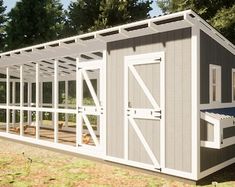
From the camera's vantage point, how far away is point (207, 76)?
25.6 feet

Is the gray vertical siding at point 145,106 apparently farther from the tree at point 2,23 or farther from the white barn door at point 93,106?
the tree at point 2,23

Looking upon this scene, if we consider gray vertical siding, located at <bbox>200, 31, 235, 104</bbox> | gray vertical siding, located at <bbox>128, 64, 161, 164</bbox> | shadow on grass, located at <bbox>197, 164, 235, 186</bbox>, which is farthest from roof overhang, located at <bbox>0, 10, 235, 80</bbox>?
shadow on grass, located at <bbox>197, 164, 235, 186</bbox>

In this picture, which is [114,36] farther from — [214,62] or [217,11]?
[217,11]

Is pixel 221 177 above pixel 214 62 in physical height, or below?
below

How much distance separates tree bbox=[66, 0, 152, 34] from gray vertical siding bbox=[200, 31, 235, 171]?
58.4 feet

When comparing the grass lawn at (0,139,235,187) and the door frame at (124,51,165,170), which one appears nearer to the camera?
the grass lawn at (0,139,235,187)

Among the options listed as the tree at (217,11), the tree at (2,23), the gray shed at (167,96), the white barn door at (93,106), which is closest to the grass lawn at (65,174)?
the gray shed at (167,96)

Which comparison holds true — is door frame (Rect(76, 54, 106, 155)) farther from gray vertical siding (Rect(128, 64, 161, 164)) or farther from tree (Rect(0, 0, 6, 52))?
tree (Rect(0, 0, 6, 52))

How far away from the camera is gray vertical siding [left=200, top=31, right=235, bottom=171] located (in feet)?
24.9

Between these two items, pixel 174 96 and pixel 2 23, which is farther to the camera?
pixel 2 23

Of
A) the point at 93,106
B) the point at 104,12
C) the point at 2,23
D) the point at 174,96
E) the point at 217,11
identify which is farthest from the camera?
the point at 2,23

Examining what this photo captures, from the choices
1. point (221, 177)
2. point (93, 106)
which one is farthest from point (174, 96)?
point (93, 106)

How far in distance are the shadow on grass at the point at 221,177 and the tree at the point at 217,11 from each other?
41.4 feet

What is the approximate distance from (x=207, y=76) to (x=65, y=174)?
427cm
